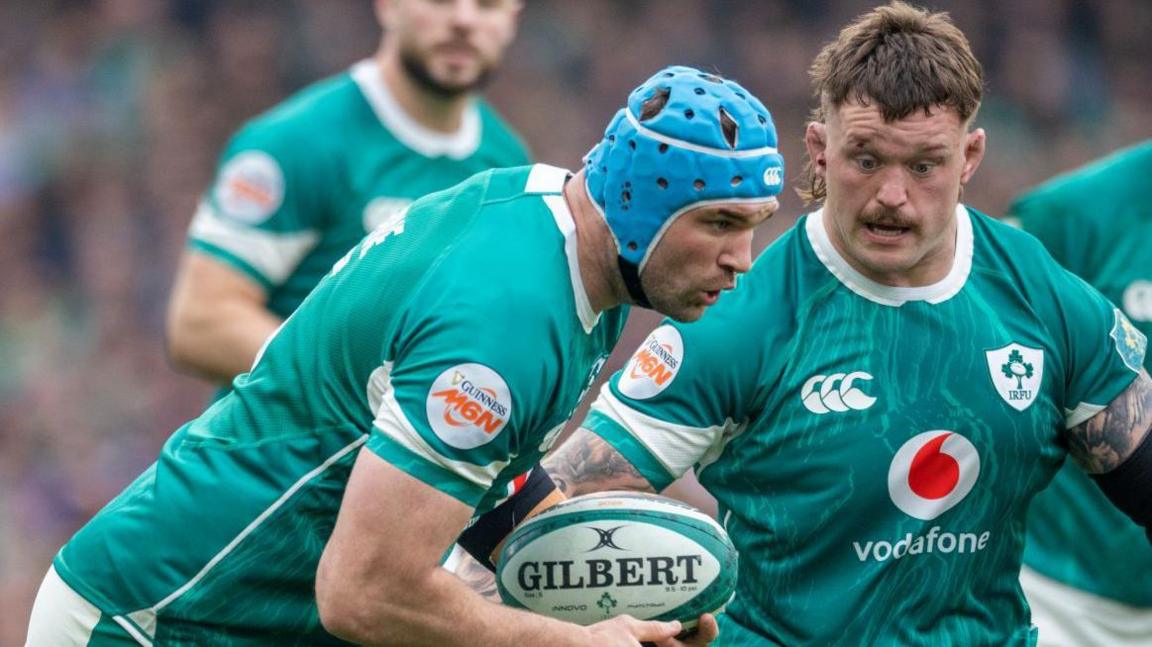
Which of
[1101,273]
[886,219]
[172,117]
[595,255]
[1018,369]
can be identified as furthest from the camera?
[172,117]

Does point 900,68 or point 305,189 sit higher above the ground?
point 900,68

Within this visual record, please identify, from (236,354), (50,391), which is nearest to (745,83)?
(50,391)

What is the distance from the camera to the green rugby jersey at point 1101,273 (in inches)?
218

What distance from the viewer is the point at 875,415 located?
4.17 m

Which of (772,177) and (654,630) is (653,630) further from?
(772,177)

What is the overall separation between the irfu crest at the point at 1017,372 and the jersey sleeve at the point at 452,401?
1.29 metres

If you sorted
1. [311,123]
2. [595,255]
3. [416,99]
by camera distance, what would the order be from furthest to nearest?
1. [416,99]
2. [311,123]
3. [595,255]

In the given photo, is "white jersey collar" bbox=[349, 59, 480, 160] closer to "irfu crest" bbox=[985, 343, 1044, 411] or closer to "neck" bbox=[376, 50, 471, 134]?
"neck" bbox=[376, 50, 471, 134]

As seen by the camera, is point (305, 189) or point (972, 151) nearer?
point (972, 151)

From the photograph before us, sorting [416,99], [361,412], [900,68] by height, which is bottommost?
[361,412]

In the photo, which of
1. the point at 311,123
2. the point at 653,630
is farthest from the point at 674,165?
the point at 311,123

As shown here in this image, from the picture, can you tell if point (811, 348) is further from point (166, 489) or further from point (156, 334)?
point (156, 334)

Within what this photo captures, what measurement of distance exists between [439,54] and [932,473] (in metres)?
3.15

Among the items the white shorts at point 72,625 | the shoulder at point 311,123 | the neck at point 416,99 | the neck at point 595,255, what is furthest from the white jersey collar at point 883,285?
the neck at point 416,99
